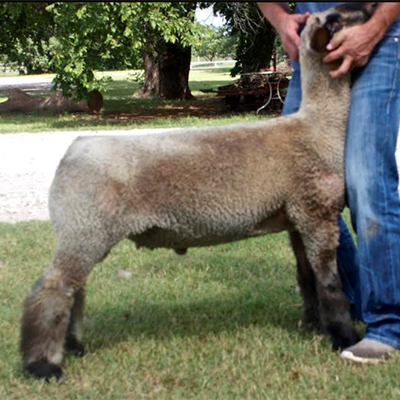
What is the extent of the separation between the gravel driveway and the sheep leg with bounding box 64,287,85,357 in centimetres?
164

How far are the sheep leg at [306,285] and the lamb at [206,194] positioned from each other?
0.23 metres

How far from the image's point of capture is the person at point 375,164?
3.76 m

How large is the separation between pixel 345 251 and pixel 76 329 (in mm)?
1595

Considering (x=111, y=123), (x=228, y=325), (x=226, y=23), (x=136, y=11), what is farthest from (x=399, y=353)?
(x=226, y=23)

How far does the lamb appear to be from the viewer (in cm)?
360

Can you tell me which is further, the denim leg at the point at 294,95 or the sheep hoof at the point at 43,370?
the denim leg at the point at 294,95

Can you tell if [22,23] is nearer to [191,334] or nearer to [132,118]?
[132,118]

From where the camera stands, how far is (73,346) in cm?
406

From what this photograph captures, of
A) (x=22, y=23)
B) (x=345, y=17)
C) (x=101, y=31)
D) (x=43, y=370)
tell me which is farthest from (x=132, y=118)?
(x=43, y=370)

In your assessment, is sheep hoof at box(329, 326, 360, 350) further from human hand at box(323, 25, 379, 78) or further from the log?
the log

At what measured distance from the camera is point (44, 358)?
369 cm

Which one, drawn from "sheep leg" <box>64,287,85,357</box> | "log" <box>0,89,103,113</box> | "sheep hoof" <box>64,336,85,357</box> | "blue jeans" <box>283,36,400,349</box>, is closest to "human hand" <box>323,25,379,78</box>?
"blue jeans" <box>283,36,400,349</box>

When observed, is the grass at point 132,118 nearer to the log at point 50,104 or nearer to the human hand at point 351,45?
the log at point 50,104

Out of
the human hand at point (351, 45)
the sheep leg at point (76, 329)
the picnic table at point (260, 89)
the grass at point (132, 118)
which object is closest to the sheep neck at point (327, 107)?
the human hand at point (351, 45)
